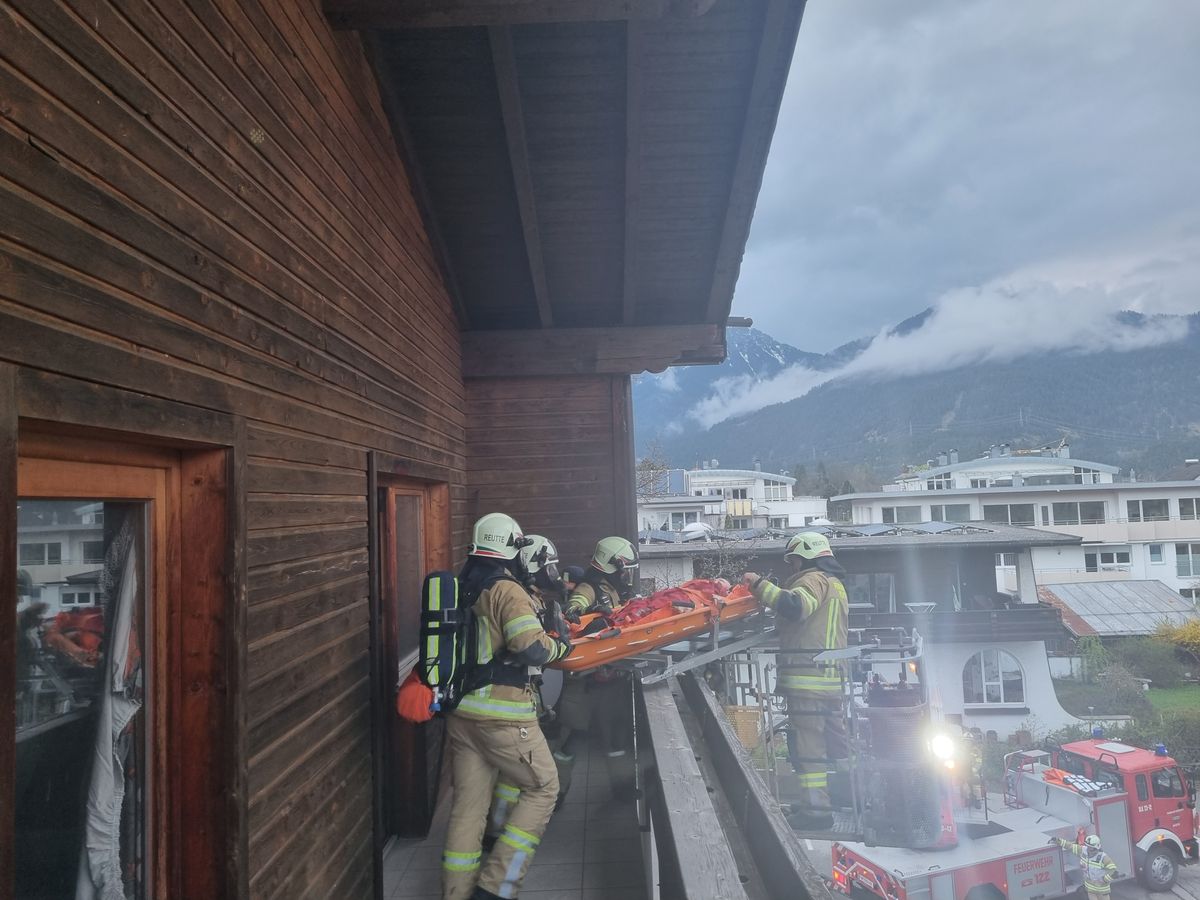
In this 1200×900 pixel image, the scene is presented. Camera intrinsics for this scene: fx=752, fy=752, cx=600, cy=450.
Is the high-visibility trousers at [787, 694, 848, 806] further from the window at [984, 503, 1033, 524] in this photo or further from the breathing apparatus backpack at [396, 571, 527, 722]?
the window at [984, 503, 1033, 524]

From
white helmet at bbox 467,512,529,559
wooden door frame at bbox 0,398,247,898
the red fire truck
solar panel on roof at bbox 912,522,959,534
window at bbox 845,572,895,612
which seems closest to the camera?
wooden door frame at bbox 0,398,247,898

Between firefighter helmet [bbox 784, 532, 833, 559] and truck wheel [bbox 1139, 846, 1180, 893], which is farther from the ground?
firefighter helmet [bbox 784, 532, 833, 559]

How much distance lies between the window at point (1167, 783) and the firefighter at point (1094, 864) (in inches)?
75.0

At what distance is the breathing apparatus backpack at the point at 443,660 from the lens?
3961 mm

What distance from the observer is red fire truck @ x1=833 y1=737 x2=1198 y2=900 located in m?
14.8

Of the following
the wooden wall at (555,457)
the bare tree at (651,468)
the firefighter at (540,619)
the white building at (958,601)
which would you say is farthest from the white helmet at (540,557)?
the bare tree at (651,468)

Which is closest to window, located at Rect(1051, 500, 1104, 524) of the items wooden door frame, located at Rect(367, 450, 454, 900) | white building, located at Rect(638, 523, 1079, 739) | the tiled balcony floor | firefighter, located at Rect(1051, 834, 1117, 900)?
white building, located at Rect(638, 523, 1079, 739)

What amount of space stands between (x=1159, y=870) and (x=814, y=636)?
20.0 m

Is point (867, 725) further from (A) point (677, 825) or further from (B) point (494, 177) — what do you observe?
(B) point (494, 177)

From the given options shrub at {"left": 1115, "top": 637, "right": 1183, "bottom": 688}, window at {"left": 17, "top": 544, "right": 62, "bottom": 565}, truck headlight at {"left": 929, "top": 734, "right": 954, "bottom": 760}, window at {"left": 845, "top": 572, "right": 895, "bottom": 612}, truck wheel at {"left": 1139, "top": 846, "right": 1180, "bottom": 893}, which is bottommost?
truck wheel at {"left": 1139, "top": 846, "right": 1180, "bottom": 893}

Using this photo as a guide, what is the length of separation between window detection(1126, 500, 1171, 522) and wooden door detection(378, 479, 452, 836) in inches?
1863

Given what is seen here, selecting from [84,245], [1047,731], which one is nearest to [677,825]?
[84,245]

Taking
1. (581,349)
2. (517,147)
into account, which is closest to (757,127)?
(517,147)

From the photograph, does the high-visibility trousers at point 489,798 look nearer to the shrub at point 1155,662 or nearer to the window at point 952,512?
the shrub at point 1155,662
